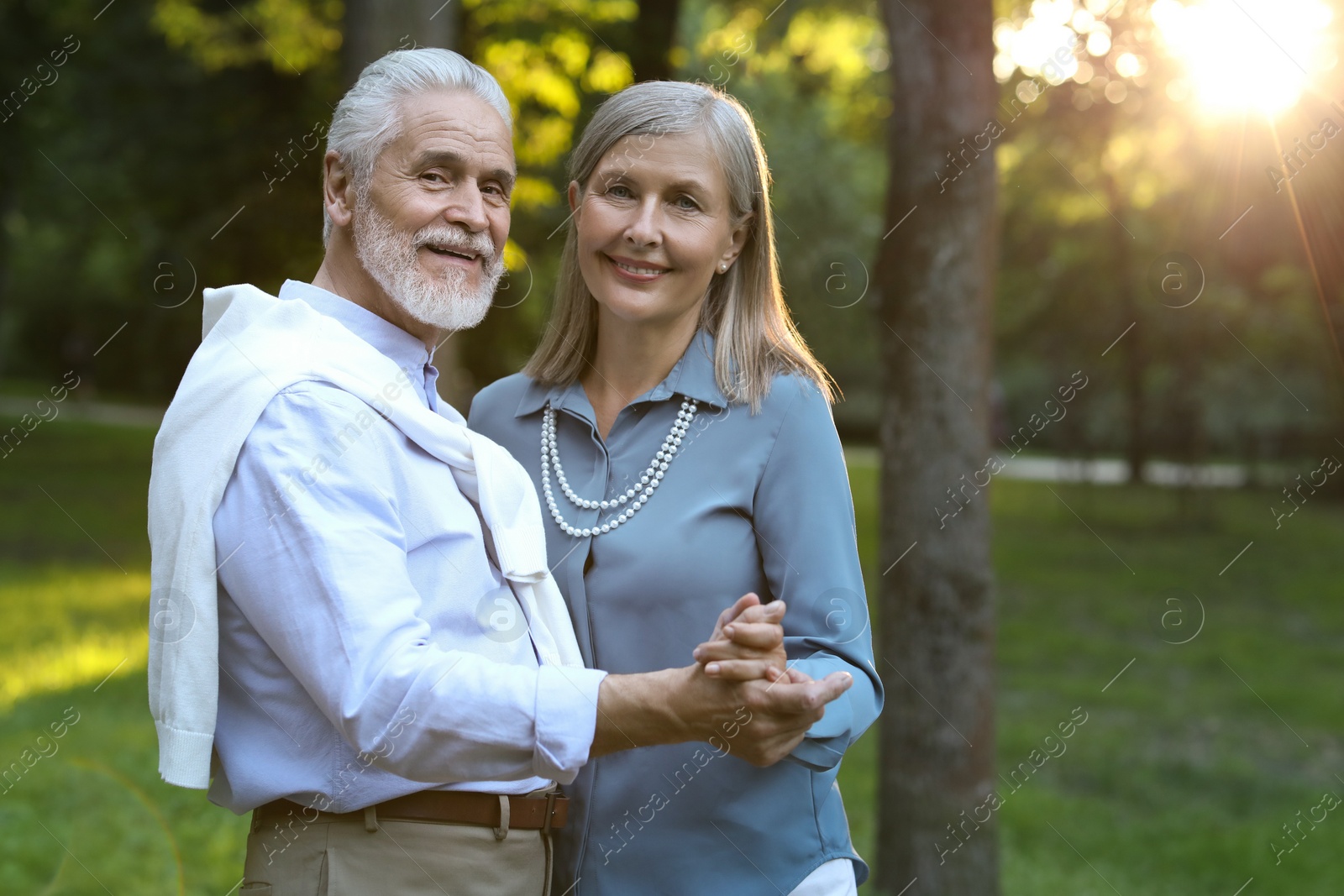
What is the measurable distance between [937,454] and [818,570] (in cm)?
246

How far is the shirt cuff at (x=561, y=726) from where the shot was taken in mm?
1854

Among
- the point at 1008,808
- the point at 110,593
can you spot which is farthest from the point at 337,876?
the point at 110,593

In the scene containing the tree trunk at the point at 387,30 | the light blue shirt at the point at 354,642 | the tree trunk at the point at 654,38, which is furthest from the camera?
the tree trunk at the point at 654,38

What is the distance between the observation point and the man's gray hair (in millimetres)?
2355

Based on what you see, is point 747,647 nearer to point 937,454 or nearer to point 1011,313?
point 937,454

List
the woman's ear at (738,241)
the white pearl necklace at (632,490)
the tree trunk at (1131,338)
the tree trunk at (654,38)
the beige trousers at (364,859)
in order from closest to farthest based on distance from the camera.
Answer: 1. the beige trousers at (364,859)
2. the white pearl necklace at (632,490)
3. the woman's ear at (738,241)
4. the tree trunk at (654,38)
5. the tree trunk at (1131,338)

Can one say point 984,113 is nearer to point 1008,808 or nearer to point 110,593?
point 1008,808

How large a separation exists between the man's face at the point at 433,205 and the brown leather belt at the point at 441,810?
2.91ft

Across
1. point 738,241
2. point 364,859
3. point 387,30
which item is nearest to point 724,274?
point 738,241

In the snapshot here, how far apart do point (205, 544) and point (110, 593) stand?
1099 cm

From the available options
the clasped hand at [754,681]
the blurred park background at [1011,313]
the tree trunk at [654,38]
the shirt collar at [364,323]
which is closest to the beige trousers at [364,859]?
the clasped hand at [754,681]

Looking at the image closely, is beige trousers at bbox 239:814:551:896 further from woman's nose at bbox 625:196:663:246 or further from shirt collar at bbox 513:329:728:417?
woman's nose at bbox 625:196:663:246

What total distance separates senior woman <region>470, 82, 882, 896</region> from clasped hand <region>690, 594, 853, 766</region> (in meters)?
0.21

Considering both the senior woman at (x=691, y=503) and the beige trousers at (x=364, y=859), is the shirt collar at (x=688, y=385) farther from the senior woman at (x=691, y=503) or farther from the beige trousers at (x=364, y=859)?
the beige trousers at (x=364, y=859)
